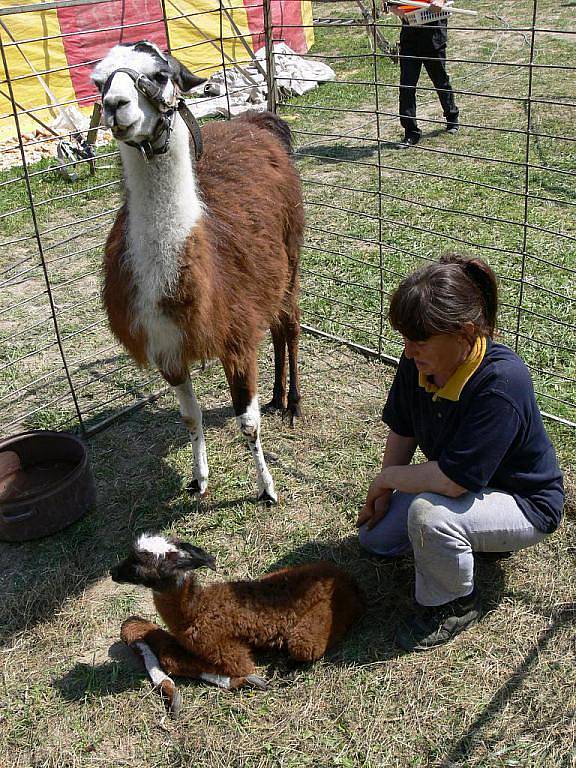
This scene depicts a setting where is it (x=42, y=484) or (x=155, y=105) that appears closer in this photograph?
(x=155, y=105)

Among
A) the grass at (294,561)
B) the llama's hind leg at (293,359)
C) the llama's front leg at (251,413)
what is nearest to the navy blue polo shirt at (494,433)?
the grass at (294,561)

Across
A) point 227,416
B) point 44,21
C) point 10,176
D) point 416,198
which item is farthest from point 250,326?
point 44,21

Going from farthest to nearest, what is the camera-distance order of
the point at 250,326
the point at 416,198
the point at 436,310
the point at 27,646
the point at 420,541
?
1. the point at 416,198
2. the point at 250,326
3. the point at 27,646
4. the point at 420,541
5. the point at 436,310

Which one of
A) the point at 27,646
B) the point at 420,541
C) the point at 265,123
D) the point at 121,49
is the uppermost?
the point at 121,49

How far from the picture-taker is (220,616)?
263 cm

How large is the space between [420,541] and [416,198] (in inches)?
198

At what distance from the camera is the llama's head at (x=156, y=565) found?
2514 mm

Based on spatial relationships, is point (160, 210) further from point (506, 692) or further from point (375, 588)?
point (506, 692)

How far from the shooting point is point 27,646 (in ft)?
9.69

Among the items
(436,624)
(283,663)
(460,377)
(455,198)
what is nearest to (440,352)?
(460,377)

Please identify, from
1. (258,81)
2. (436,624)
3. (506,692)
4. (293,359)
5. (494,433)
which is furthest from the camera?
(258,81)

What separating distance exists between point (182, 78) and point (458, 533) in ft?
6.58

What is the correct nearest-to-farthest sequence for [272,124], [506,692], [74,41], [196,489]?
[506,692] < [196,489] < [272,124] < [74,41]

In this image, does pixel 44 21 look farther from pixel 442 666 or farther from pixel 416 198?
pixel 442 666
